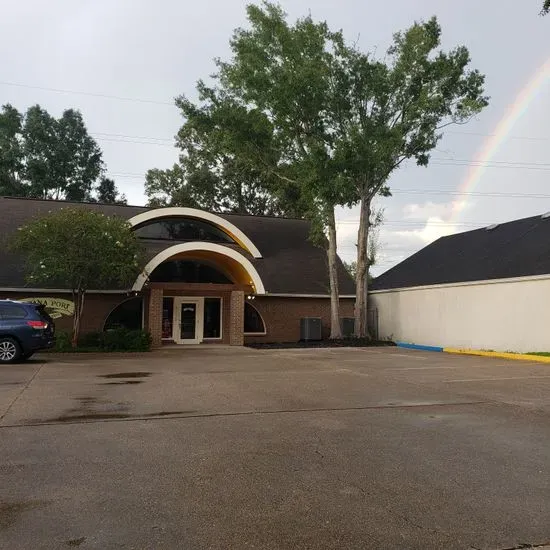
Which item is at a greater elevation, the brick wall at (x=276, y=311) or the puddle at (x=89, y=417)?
the brick wall at (x=276, y=311)

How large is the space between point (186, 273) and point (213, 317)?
2.43 meters

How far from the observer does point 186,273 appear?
25172 mm

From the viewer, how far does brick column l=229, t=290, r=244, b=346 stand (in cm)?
2398

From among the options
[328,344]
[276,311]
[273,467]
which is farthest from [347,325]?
[273,467]

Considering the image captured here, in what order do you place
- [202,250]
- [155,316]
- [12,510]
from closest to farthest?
[12,510] < [155,316] < [202,250]

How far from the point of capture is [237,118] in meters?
24.8

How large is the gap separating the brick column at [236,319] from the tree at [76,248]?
5646 mm

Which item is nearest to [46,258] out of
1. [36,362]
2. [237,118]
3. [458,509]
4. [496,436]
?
[36,362]

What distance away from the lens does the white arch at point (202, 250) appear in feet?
72.1

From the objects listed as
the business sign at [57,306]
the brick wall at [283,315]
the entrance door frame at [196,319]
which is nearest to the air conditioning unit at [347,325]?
the brick wall at [283,315]

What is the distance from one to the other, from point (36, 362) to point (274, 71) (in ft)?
49.0

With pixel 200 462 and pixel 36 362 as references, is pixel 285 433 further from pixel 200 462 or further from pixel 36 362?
pixel 36 362

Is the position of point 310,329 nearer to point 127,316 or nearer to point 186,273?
point 186,273

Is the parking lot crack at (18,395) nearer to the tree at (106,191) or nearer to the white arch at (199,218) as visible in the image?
the white arch at (199,218)
